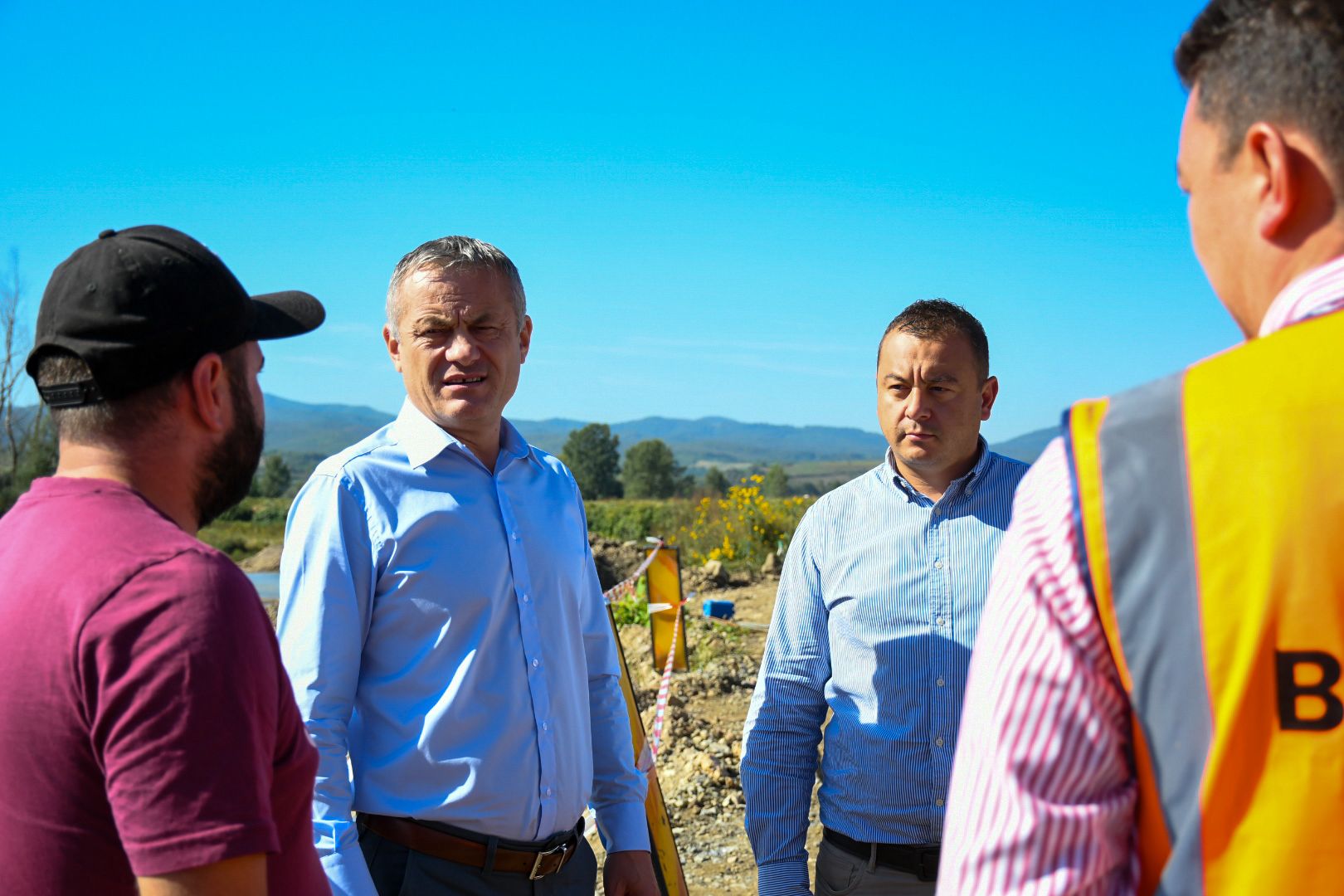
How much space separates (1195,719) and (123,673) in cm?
125

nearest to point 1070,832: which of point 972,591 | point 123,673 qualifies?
point 123,673

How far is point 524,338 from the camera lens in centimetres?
319

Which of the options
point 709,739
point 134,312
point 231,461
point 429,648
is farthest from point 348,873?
point 709,739

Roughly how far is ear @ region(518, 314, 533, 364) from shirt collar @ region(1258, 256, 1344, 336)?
2.26m

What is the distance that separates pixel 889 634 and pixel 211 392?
6.63ft

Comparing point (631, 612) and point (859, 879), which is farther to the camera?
point (631, 612)

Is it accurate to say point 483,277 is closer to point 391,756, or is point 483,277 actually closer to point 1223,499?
point 391,756

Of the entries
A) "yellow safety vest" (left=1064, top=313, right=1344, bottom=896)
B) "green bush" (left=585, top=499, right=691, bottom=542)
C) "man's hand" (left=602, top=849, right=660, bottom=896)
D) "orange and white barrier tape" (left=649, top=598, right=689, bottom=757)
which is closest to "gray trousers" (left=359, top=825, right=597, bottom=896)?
"man's hand" (left=602, top=849, right=660, bottom=896)

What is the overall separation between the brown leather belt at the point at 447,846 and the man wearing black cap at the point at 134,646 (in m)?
0.91

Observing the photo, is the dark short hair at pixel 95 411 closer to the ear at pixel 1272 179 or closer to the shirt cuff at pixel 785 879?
the ear at pixel 1272 179

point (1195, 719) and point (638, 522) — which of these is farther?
point (638, 522)

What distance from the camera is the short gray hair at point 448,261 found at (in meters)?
2.93

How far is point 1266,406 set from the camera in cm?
99

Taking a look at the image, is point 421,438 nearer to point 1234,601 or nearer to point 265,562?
point 1234,601
